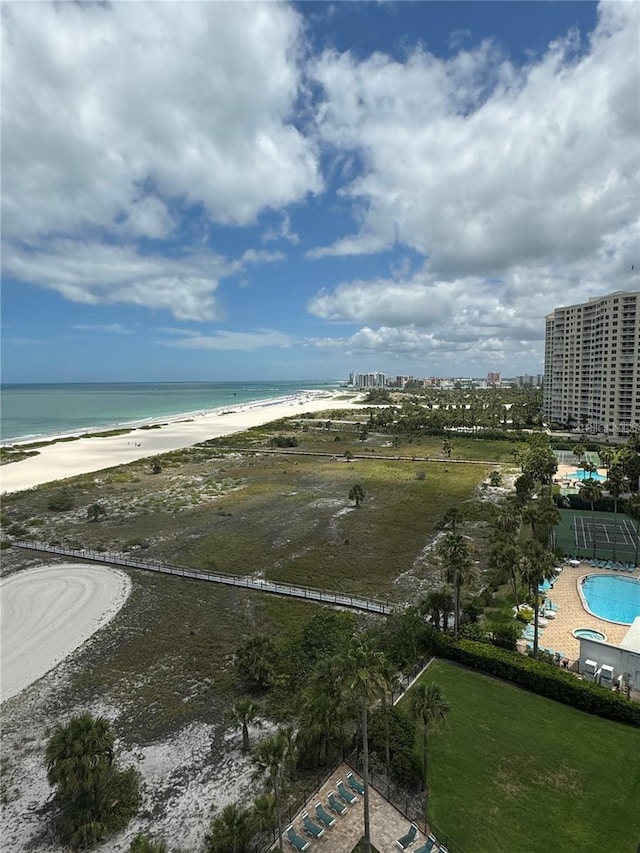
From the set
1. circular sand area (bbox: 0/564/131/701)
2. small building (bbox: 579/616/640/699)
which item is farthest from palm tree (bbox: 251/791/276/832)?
small building (bbox: 579/616/640/699)

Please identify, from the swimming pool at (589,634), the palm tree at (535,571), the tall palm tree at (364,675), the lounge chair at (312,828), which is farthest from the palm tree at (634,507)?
the lounge chair at (312,828)

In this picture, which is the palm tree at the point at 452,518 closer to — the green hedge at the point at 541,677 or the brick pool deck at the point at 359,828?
the green hedge at the point at 541,677

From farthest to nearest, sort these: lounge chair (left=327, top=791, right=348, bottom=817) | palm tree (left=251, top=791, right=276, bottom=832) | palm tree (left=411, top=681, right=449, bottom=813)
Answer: lounge chair (left=327, top=791, right=348, bottom=817), palm tree (left=411, top=681, right=449, bottom=813), palm tree (left=251, top=791, right=276, bottom=832)

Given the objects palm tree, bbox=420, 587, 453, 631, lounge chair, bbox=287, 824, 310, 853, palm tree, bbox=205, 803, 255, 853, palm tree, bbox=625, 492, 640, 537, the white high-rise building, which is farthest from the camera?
the white high-rise building

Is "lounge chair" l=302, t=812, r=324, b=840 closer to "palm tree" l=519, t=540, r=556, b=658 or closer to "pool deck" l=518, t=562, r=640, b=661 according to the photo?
"palm tree" l=519, t=540, r=556, b=658

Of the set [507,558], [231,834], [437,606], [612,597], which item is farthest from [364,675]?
[612,597]
